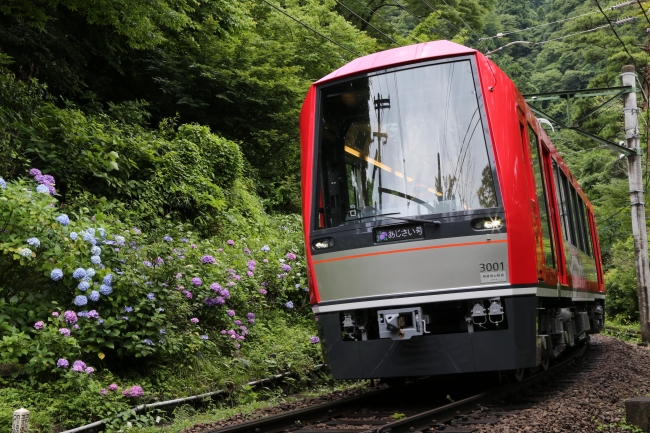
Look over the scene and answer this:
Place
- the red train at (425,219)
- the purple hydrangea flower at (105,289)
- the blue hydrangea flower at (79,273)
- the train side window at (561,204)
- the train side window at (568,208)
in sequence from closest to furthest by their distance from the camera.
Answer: the red train at (425,219)
the blue hydrangea flower at (79,273)
the purple hydrangea flower at (105,289)
the train side window at (561,204)
the train side window at (568,208)

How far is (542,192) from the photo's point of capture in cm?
736

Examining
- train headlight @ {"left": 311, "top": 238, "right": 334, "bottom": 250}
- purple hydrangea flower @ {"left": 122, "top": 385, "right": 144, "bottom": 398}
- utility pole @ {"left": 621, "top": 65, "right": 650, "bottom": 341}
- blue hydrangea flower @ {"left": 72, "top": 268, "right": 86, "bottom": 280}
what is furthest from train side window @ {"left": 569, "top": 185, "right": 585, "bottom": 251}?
utility pole @ {"left": 621, "top": 65, "right": 650, "bottom": 341}

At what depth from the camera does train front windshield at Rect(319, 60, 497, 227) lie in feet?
21.0

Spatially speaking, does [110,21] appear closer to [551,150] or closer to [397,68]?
[397,68]

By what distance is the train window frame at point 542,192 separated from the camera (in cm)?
688

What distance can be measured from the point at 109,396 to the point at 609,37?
38.0m

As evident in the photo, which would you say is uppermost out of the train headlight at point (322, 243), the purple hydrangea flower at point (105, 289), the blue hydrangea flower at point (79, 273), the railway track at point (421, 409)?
the train headlight at point (322, 243)

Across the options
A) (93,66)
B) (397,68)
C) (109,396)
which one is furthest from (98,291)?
(93,66)

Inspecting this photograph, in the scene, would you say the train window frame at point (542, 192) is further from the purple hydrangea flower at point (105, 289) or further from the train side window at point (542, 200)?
the purple hydrangea flower at point (105, 289)

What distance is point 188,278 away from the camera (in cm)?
773

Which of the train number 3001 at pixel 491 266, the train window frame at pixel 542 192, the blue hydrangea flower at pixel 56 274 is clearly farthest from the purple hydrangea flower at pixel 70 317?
the train window frame at pixel 542 192

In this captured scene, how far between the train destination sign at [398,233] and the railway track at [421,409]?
152 cm

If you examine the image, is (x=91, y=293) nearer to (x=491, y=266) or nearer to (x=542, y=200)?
(x=491, y=266)

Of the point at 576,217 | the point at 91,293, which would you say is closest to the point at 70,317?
the point at 91,293
